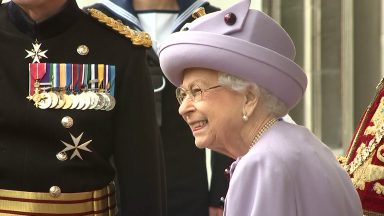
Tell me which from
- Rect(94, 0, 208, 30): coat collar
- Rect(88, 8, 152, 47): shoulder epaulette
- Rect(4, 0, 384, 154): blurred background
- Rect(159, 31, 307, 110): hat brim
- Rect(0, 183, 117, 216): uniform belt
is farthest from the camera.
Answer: Rect(4, 0, 384, 154): blurred background

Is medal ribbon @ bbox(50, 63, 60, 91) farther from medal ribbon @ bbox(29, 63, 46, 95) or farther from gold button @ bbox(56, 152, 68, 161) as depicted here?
gold button @ bbox(56, 152, 68, 161)

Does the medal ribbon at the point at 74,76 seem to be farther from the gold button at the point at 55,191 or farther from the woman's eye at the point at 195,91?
the woman's eye at the point at 195,91

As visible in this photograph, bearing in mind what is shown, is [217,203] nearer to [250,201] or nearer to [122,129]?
[122,129]

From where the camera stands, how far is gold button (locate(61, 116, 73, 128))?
4473 mm

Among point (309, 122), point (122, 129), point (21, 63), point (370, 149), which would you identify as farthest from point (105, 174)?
point (309, 122)

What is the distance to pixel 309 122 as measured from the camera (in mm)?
8242

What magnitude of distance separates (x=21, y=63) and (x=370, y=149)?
1.41 metres

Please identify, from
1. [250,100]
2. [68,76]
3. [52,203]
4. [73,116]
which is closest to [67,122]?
[73,116]

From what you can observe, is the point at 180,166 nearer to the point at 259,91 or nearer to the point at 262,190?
the point at 259,91

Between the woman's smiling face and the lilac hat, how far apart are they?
0.06 meters

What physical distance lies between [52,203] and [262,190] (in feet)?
4.01

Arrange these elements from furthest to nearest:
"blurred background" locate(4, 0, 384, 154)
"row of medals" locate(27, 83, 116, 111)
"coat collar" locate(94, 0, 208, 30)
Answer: "blurred background" locate(4, 0, 384, 154) < "coat collar" locate(94, 0, 208, 30) < "row of medals" locate(27, 83, 116, 111)

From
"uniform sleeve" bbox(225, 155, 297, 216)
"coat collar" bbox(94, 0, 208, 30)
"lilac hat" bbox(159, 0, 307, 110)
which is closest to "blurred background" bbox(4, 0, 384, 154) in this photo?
"coat collar" bbox(94, 0, 208, 30)

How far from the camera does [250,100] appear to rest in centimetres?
373
